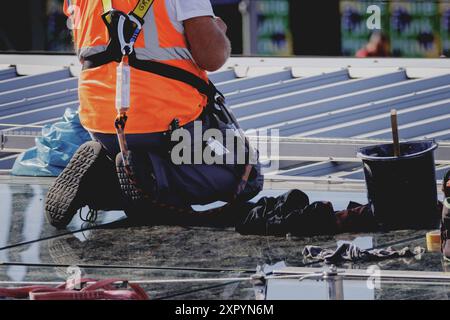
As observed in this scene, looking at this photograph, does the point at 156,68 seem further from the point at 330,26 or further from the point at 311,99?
the point at 330,26

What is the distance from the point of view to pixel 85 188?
558cm

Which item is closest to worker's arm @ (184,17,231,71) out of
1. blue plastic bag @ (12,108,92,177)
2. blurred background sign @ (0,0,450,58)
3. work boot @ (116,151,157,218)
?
work boot @ (116,151,157,218)

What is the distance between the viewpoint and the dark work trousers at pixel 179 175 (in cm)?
553

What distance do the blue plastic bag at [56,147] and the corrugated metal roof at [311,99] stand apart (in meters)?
0.60

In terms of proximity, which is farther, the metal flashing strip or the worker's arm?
the metal flashing strip

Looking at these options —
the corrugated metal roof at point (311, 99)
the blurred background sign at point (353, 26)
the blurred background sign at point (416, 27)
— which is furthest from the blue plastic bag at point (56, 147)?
the blurred background sign at point (353, 26)

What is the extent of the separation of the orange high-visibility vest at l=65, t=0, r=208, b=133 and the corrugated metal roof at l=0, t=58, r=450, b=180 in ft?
7.51

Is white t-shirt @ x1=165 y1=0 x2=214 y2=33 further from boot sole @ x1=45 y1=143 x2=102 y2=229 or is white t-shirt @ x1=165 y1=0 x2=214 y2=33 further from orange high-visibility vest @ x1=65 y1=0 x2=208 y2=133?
boot sole @ x1=45 y1=143 x2=102 y2=229

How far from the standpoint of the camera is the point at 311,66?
31.1 ft

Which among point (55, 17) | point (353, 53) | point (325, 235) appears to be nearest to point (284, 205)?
point (325, 235)

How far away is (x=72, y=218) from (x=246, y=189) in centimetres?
83

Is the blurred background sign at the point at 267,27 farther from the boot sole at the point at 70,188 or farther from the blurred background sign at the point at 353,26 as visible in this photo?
the boot sole at the point at 70,188

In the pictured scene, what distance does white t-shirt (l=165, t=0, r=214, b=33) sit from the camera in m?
5.32
